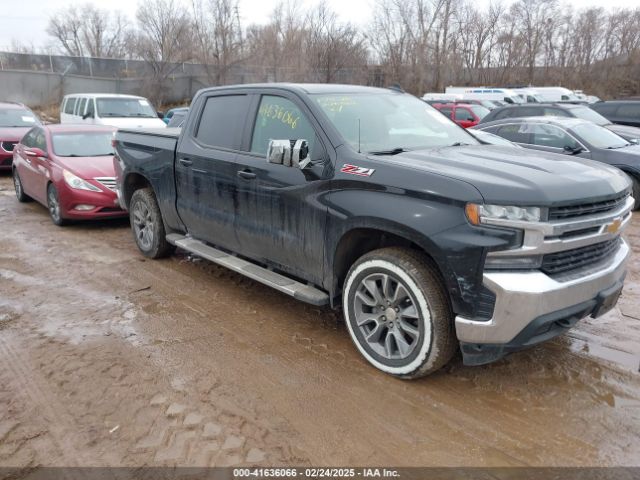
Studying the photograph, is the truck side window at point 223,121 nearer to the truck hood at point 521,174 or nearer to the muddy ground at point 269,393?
the muddy ground at point 269,393

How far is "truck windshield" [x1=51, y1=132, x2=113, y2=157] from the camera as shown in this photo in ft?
26.9

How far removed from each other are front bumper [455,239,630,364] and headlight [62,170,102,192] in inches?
238

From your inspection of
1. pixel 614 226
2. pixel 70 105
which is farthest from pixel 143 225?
pixel 70 105

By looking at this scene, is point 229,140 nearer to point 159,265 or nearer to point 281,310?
point 281,310

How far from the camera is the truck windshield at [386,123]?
13.1ft

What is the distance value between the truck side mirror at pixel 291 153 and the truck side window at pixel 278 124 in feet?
0.39

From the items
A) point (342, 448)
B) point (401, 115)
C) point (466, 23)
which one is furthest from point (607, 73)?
point (342, 448)

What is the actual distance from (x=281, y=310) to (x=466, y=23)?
127 feet

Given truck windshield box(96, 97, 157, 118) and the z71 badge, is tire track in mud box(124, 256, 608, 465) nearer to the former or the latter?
the z71 badge

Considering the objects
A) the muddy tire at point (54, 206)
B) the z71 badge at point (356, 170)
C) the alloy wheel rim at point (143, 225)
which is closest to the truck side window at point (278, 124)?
the z71 badge at point (356, 170)

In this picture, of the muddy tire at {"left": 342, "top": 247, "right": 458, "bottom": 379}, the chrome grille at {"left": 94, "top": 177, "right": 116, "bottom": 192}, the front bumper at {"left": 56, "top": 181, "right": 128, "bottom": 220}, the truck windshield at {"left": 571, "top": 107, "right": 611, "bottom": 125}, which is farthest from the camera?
the truck windshield at {"left": 571, "top": 107, "right": 611, "bottom": 125}

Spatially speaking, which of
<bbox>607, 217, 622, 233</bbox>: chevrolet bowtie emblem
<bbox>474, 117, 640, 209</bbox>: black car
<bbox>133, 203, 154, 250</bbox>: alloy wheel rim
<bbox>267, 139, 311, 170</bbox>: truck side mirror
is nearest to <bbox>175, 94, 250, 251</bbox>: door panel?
<bbox>267, 139, 311, 170</bbox>: truck side mirror

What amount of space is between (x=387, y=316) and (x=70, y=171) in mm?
5852

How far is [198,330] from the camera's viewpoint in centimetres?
435
